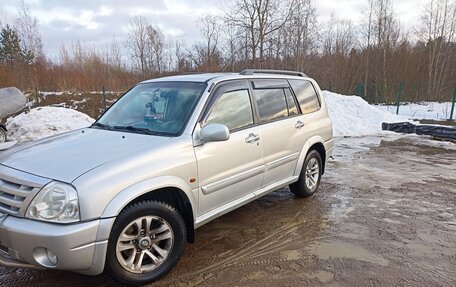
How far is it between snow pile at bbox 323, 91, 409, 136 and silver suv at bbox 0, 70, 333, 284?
8.00m

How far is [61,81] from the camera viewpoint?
74.1 ft

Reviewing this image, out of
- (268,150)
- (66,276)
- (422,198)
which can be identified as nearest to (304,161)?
(268,150)

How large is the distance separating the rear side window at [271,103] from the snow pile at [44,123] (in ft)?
26.9

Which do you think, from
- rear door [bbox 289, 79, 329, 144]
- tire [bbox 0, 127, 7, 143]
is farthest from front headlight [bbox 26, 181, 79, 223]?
tire [bbox 0, 127, 7, 143]

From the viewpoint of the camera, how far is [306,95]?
5.38 m

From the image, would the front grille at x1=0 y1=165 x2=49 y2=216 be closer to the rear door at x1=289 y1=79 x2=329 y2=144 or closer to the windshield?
the windshield

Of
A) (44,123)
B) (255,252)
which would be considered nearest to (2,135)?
(44,123)

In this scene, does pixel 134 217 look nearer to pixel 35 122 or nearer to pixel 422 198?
pixel 422 198

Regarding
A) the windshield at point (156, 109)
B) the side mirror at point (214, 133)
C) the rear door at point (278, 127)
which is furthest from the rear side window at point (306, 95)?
the side mirror at point (214, 133)

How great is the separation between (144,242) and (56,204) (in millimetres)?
824

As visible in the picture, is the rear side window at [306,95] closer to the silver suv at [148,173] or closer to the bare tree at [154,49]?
the silver suv at [148,173]

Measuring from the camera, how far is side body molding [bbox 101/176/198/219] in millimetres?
2662

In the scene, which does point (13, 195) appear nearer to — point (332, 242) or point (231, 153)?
point (231, 153)

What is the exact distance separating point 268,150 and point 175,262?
178 centimetres
